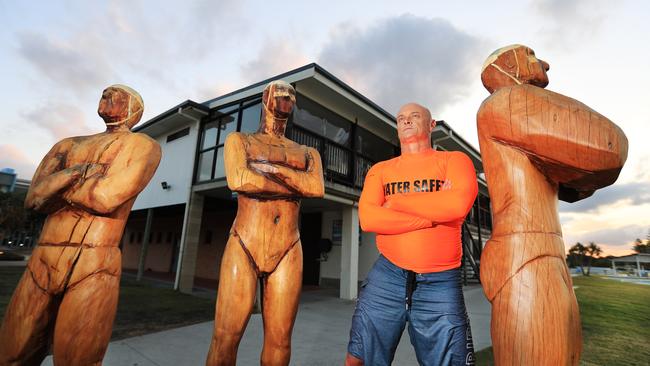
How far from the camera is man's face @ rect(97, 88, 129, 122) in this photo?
2057mm

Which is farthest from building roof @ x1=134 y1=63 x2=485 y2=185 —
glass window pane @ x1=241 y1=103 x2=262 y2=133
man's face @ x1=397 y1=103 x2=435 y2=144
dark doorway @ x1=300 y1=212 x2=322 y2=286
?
man's face @ x1=397 y1=103 x2=435 y2=144

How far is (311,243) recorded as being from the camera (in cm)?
1184

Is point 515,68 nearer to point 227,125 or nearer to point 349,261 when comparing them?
point 349,261

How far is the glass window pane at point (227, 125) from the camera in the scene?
343 inches

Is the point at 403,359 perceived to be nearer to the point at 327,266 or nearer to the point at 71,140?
the point at 71,140

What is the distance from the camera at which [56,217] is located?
1849 millimetres

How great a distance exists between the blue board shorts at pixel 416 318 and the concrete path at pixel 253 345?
2.45 meters

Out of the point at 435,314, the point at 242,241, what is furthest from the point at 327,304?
the point at 435,314

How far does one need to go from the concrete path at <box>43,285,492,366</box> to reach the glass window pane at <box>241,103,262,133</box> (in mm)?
4334

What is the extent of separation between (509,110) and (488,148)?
17 centimetres

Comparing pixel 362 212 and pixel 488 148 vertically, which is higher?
pixel 488 148

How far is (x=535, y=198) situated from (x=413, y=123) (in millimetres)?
676

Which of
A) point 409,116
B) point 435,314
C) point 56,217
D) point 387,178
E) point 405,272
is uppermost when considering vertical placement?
point 409,116

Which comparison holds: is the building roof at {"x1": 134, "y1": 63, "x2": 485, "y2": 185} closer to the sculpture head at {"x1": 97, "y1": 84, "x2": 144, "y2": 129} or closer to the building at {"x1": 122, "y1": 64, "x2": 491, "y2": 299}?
the building at {"x1": 122, "y1": 64, "x2": 491, "y2": 299}
